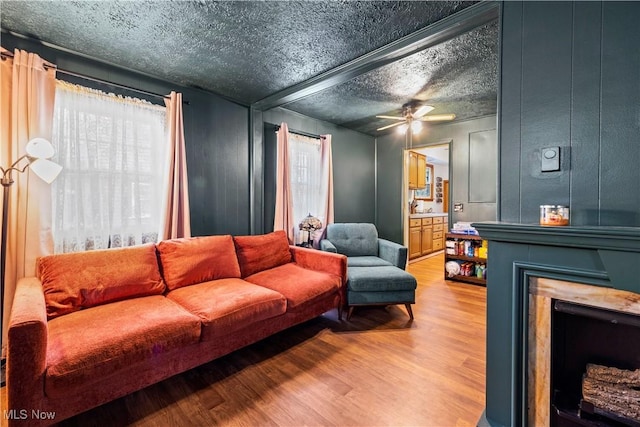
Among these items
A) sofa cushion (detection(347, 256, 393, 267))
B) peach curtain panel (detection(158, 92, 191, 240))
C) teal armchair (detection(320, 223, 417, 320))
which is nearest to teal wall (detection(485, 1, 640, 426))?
teal armchair (detection(320, 223, 417, 320))

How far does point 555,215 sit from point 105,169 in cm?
304

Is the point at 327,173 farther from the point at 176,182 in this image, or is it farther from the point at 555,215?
the point at 555,215

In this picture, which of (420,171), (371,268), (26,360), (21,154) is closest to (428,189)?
(420,171)

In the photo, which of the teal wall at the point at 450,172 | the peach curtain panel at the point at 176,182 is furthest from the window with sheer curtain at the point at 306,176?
the teal wall at the point at 450,172

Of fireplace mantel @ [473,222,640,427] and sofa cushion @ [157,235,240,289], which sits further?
sofa cushion @ [157,235,240,289]

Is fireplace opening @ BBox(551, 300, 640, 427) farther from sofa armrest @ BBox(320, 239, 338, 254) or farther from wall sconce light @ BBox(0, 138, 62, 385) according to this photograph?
wall sconce light @ BBox(0, 138, 62, 385)

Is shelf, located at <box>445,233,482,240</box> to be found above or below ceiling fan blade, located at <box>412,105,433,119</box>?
below

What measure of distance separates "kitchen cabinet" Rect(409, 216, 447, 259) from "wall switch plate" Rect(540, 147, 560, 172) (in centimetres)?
382

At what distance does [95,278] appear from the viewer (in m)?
1.77

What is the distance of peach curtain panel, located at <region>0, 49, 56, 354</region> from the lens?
178cm

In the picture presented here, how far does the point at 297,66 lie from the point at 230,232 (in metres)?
1.91

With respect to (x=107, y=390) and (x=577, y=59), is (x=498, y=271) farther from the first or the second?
(x=107, y=390)

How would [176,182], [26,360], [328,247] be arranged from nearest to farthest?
[26,360], [176,182], [328,247]

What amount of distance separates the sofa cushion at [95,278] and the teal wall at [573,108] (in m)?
2.41
